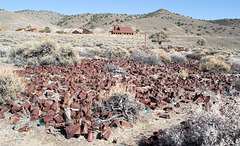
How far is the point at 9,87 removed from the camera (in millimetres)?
3508

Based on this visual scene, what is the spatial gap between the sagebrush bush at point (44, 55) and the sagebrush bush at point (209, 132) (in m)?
6.29

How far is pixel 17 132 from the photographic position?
2732 mm

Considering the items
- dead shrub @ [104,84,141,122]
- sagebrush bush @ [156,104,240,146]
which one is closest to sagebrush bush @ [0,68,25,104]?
dead shrub @ [104,84,141,122]

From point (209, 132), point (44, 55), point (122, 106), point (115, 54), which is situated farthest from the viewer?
point (115, 54)

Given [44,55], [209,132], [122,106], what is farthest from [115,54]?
[209,132]

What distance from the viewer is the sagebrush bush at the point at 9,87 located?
11.4 feet

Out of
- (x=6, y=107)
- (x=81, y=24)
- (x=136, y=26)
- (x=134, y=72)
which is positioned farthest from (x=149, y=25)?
(x=6, y=107)

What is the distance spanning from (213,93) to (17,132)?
530 centimetres

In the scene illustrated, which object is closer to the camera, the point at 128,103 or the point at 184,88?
the point at 128,103

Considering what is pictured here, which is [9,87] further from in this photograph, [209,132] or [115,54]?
[115,54]

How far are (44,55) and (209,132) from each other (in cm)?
760

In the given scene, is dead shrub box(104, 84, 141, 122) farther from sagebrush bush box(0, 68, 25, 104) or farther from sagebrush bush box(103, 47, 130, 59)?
sagebrush bush box(103, 47, 130, 59)

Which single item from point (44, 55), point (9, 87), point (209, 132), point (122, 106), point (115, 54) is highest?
point (44, 55)

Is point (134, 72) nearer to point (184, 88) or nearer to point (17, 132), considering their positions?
point (184, 88)
